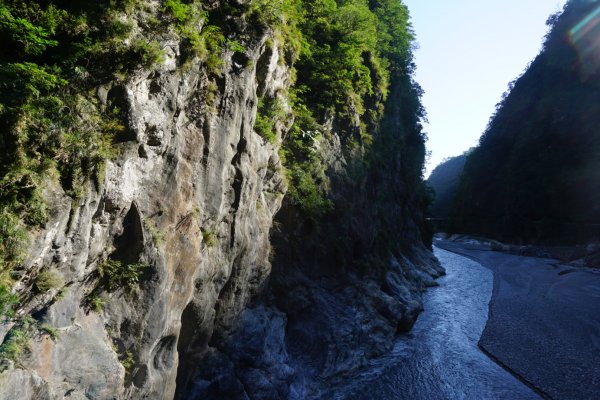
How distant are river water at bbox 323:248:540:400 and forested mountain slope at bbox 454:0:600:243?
40.5 metres

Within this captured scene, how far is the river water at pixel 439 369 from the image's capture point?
14070 mm

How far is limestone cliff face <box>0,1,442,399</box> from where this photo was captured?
6.03 m

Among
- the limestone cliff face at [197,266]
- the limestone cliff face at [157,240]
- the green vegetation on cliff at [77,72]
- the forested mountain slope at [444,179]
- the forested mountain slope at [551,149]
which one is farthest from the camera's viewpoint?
the forested mountain slope at [444,179]

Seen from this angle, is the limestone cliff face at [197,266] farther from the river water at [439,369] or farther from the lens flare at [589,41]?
the lens flare at [589,41]

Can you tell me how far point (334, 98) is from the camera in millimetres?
18688

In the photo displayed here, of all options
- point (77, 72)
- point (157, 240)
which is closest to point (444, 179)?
point (157, 240)

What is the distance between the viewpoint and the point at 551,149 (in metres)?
60.2

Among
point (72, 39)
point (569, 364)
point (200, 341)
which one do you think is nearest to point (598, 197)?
point (569, 364)

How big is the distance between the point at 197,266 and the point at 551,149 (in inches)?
2609

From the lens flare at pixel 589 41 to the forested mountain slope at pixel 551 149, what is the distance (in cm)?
15

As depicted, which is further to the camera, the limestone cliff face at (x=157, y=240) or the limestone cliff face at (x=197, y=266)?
the limestone cliff face at (x=197, y=266)

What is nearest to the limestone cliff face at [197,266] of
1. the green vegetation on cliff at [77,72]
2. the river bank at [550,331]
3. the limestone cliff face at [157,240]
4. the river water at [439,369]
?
the limestone cliff face at [157,240]

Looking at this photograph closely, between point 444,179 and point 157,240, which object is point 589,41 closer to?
point 157,240

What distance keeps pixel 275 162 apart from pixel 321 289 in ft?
19.1
